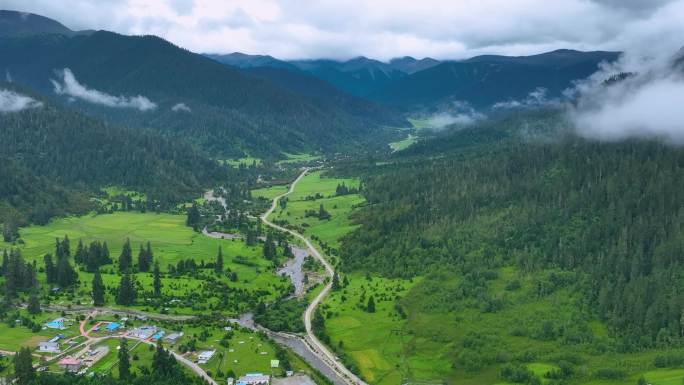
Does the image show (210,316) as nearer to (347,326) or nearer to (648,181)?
(347,326)

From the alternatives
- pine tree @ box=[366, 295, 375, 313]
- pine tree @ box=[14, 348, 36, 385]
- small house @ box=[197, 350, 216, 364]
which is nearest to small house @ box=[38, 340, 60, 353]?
pine tree @ box=[14, 348, 36, 385]

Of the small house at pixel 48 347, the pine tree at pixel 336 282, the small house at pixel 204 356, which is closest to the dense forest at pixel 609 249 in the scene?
the pine tree at pixel 336 282

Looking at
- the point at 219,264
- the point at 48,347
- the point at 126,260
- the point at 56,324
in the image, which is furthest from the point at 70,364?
the point at 219,264

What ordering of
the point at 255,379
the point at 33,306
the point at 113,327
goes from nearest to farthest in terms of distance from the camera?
the point at 255,379, the point at 113,327, the point at 33,306

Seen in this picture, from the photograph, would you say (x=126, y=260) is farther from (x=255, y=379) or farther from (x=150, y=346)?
(x=255, y=379)

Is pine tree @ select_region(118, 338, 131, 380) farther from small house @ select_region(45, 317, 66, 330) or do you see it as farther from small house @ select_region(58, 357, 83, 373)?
small house @ select_region(45, 317, 66, 330)
